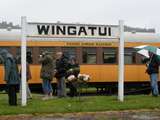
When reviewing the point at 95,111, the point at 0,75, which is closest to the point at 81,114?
the point at 95,111

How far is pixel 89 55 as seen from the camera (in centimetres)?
2891

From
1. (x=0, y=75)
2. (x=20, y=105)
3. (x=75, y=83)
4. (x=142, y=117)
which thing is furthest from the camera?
(x=0, y=75)

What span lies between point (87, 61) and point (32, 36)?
10649 mm

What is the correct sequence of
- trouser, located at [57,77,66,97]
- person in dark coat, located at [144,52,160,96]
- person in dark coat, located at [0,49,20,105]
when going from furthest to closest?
trouser, located at [57,77,66,97] → person in dark coat, located at [144,52,160,96] → person in dark coat, located at [0,49,20,105]

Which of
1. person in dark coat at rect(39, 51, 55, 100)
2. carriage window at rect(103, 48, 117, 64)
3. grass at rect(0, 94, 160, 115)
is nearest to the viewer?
grass at rect(0, 94, 160, 115)

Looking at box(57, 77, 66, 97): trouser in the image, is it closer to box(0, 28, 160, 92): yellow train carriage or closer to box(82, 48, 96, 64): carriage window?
box(0, 28, 160, 92): yellow train carriage

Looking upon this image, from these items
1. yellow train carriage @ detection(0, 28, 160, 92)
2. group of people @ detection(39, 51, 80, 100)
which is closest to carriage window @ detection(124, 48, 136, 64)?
yellow train carriage @ detection(0, 28, 160, 92)

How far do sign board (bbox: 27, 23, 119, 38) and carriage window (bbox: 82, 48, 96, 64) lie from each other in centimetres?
939

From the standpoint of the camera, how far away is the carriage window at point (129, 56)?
29.4 m

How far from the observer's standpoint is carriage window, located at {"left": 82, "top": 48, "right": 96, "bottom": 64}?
94.4 feet

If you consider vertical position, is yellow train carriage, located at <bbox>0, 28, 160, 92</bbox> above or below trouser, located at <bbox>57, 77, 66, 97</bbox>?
above

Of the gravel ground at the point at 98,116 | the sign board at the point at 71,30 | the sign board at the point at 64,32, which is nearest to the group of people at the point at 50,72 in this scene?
the sign board at the point at 64,32

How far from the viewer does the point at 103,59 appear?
2912 centimetres

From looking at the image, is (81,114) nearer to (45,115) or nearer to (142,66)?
(45,115)
